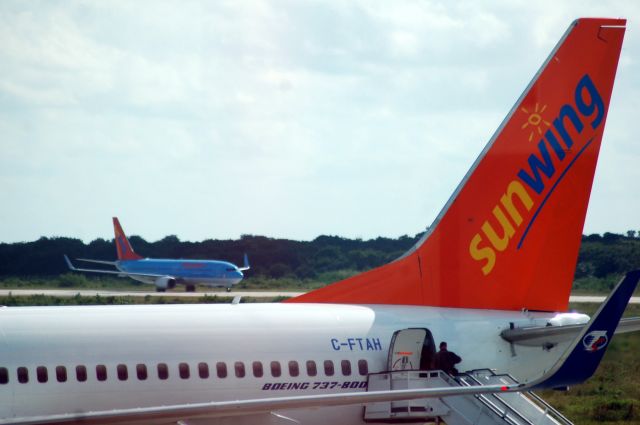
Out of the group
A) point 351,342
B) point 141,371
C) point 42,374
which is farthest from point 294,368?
point 42,374

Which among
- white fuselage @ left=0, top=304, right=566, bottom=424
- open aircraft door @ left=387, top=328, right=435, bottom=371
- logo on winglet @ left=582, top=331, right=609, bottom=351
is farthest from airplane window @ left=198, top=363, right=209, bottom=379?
logo on winglet @ left=582, top=331, right=609, bottom=351

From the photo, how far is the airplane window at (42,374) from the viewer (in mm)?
15367

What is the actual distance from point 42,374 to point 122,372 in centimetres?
116

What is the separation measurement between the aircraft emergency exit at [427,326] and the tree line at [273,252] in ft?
101

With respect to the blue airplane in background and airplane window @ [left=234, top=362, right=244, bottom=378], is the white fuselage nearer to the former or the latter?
airplane window @ [left=234, top=362, right=244, bottom=378]

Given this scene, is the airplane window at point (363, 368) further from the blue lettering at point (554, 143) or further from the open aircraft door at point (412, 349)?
the blue lettering at point (554, 143)

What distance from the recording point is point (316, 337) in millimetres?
17453

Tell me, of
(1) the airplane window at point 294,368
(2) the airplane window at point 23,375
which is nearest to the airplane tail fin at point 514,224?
(1) the airplane window at point 294,368

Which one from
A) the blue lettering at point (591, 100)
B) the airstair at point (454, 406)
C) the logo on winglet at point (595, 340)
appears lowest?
the airstair at point (454, 406)

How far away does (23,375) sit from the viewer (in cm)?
1530

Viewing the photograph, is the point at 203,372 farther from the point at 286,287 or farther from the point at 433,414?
the point at 286,287

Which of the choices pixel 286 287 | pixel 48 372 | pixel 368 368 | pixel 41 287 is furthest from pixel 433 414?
pixel 41 287

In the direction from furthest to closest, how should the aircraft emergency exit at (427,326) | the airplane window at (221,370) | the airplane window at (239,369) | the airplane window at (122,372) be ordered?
1. the airplane window at (239,369)
2. the airplane window at (221,370)
3. the airplane window at (122,372)
4. the aircraft emergency exit at (427,326)

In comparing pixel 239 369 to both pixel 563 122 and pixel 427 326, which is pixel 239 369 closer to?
pixel 427 326
